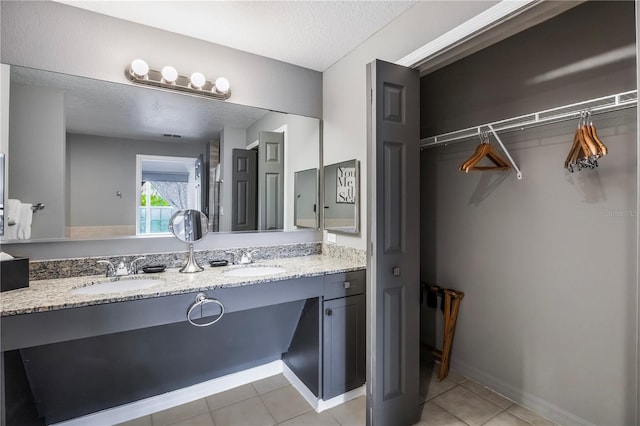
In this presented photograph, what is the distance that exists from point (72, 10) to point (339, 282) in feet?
7.33

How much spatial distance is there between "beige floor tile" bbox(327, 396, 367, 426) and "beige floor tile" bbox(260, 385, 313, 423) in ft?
0.56

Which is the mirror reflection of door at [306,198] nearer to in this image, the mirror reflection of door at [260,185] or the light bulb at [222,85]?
the mirror reflection of door at [260,185]

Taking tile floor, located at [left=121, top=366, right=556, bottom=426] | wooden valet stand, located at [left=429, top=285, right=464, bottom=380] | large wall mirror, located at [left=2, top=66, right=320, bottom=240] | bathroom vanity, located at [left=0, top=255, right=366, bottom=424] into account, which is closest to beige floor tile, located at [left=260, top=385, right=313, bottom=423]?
tile floor, located at [left=121, top=366, right=556, bottom=426]

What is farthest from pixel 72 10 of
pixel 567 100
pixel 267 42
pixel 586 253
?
pixel 586 253

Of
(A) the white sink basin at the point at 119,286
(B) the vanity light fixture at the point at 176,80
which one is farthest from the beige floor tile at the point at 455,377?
(B) the vanity light fixture at the point at 176,80

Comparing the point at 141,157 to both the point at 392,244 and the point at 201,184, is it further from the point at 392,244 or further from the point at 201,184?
the point at 392,244

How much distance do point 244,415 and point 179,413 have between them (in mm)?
409

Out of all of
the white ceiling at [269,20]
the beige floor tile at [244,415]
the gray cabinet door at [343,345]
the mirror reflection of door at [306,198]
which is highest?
the white ceiling at [269,20]

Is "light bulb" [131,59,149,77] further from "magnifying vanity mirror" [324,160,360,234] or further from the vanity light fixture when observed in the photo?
"magnifying vanity mirror" [324,160,360,234]

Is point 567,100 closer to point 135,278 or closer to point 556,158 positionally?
point 556,158

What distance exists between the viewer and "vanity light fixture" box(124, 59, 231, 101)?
188 cm

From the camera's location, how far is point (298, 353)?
2156 millimetres

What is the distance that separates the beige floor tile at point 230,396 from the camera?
1976 millimetres

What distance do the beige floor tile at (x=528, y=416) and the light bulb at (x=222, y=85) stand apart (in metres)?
2.79
